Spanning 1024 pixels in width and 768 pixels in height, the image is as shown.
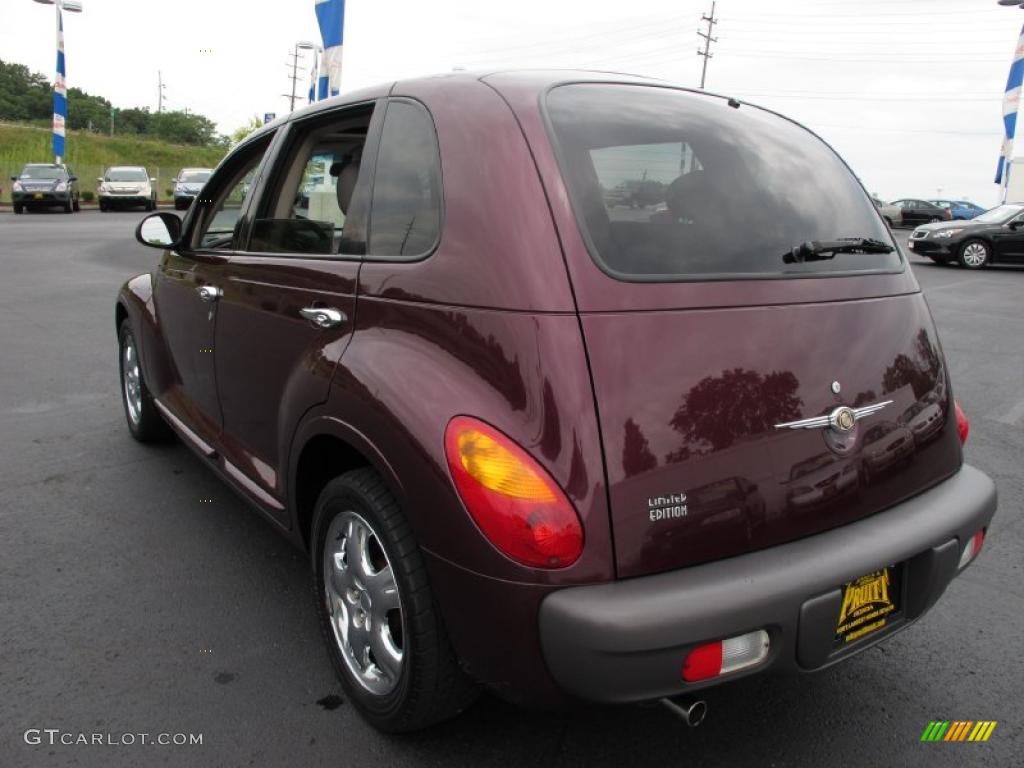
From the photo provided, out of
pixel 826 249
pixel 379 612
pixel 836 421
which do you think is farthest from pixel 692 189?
pixel 379 612

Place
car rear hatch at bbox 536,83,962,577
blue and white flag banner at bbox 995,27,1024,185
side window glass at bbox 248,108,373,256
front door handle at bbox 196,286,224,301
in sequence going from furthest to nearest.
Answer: blue and white flag banner at bbox 995,27,1024,185, front door handle at bbox 196,286,224,301, side window glass at bbox 248,108,373,256, car rear hatch at bbox 536,83,962,577

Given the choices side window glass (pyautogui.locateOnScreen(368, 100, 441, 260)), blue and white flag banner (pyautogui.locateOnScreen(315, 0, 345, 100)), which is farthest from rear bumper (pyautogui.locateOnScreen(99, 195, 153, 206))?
side window glass (pyautogui.locateOnScreen(368, 100, 441, 260))

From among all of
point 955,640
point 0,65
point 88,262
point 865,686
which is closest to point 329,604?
point 865,686

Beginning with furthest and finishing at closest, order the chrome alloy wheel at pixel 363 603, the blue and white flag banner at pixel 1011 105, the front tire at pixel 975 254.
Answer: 1. the blue and white flag banner at pixel 1011 105
2. the front tire at pixel 975 254
3. the chrome alloy wheel at pixel 363 603

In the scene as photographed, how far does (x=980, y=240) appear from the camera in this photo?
1755 centimetres

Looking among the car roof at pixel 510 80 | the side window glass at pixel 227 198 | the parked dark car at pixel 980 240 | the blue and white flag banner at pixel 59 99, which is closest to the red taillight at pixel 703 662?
the car roof at pixel 510 80

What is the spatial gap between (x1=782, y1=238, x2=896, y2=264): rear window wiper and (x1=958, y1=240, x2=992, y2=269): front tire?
17.6 m

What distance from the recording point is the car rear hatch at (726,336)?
1.88m

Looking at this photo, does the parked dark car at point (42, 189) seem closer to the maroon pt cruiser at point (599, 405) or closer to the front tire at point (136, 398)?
the front tire at point (136, 398)

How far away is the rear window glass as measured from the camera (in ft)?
6.85

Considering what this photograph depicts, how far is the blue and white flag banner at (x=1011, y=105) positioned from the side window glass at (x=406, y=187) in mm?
33275

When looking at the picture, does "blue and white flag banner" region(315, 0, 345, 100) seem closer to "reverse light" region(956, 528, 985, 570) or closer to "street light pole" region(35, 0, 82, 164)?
"reverse light" region(956, 528, 985, 570)

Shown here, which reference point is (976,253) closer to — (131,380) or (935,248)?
(935,248)

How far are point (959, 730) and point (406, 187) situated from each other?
88.7 inches
